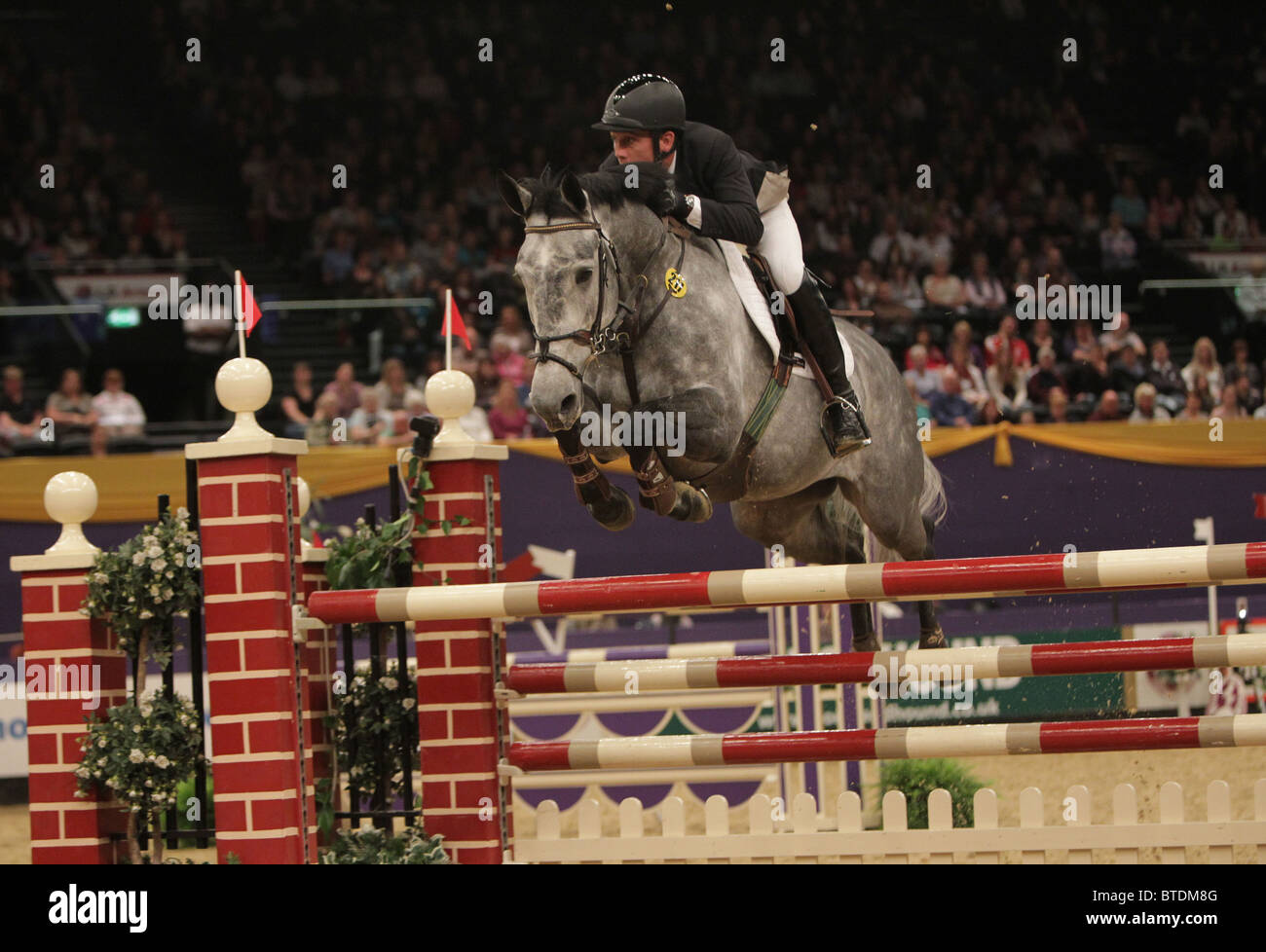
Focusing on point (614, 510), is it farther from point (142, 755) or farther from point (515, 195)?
point (142, 755)

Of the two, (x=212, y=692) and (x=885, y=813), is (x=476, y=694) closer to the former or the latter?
(x=212, y=692)

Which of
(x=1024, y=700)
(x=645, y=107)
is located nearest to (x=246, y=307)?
(x=645, y=107)

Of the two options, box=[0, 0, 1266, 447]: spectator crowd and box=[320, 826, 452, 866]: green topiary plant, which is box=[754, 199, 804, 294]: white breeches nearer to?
box=[320, 826, 452, 866]: green topiary plant

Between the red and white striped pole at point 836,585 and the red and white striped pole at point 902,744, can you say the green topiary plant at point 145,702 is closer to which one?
the red and white striped pole at point 836,585

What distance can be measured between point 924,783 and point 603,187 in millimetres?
2892

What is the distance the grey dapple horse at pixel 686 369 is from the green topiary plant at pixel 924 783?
105 cm

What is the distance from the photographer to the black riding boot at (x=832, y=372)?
468 cm

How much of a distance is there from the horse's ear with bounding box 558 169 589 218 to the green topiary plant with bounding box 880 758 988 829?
284 cm

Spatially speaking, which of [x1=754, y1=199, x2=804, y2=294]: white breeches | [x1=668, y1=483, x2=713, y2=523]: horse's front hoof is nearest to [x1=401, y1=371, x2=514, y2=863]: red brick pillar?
[x1=668, y1=483, x2=713, y2=523]: horse's front hoof

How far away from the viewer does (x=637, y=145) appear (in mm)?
4469

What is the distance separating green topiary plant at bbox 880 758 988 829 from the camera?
5.75m

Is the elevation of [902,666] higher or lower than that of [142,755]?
higher

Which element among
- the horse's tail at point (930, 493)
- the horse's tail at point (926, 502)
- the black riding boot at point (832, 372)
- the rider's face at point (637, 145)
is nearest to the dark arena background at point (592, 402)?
the rider's face at point (637, 145)

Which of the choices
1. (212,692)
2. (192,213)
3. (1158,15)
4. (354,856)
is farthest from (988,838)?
(1158,15)
